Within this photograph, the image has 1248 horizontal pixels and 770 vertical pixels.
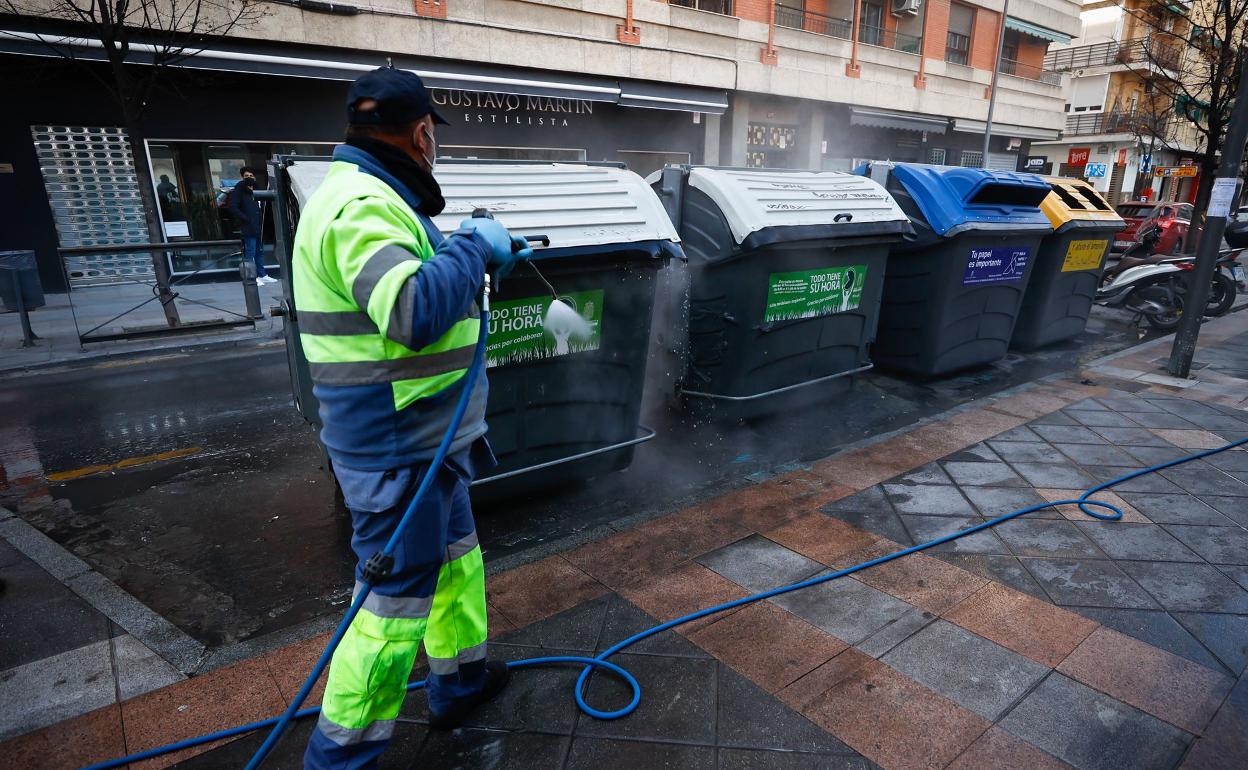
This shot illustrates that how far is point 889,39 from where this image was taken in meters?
19.7

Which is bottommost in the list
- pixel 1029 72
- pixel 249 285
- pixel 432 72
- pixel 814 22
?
pixel 249 285

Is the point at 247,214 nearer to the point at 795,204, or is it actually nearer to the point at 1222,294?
the point at 795,204

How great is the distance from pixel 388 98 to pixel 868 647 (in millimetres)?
2308

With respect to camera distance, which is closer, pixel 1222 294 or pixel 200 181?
pixel 1222 294

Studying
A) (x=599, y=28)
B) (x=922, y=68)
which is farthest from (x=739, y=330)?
(x=922, y=68)

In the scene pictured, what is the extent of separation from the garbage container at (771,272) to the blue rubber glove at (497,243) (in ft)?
8.21

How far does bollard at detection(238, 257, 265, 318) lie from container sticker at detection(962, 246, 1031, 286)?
751 centimetres

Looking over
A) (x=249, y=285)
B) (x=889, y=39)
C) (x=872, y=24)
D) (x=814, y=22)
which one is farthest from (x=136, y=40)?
(x=889, y=39)

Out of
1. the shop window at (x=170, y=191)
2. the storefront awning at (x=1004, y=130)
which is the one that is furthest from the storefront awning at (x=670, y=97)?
the storefront awning at (x=1004, y=130)

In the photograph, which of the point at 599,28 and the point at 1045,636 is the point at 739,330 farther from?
the point at 599,28

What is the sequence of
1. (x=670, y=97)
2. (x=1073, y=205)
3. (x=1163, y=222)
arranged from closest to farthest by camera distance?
(x=1073, y=205)
(x=1163, y=222)
(x=670, y=97)

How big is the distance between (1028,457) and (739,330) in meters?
1.92

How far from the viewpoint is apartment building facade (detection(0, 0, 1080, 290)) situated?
10141mm

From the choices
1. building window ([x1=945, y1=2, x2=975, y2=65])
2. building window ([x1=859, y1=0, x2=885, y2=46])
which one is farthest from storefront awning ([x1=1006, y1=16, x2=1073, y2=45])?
building window ([x1=859, y1=0, x2=885, y2=46])
